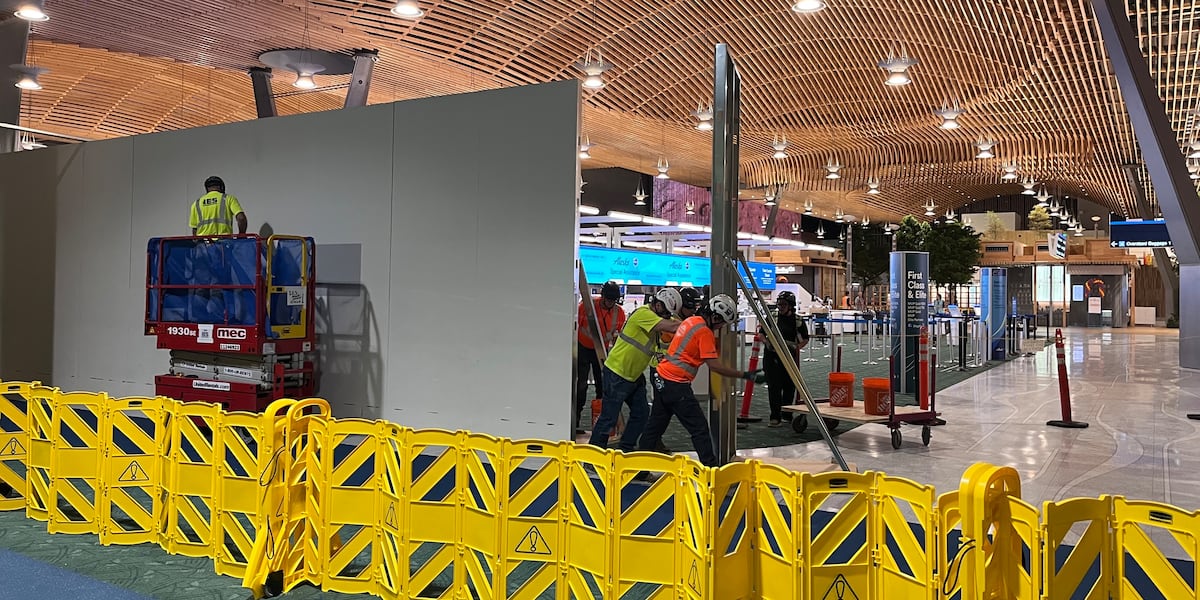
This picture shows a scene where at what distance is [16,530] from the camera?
5340mm

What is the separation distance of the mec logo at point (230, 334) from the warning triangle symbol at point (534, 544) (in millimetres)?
4975

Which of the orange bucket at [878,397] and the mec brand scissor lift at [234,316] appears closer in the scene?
the mec brand scissor lift at [234,316]

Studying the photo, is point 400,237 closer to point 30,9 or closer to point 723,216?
point 723,216

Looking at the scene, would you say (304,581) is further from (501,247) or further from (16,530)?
(501,247)

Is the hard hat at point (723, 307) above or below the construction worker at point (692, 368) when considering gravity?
above

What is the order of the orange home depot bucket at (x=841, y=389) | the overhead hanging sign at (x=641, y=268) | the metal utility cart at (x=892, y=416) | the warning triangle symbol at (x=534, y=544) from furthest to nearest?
the overhead hanging sign at (x=641, y=268), the orange home depot bucket at (x=841, y=389), the metal utility cart at (x=892, y=416), the warning triangle symbol at (x=534, y=544)

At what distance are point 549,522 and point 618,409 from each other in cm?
288

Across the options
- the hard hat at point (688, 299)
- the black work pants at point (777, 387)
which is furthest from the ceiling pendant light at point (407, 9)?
the black work pants at point (777, 387)

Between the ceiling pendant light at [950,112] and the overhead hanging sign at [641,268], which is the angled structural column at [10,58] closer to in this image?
the overhead hanging sign at [641,268]

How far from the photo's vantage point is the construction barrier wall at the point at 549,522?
2926mm

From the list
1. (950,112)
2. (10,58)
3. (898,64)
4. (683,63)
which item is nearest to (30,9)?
(10,58)

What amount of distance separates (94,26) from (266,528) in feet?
32.0

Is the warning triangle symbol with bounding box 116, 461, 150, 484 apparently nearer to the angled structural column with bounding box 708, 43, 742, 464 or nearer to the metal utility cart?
the angled structural column with bounding box 708, 43, 742, 464

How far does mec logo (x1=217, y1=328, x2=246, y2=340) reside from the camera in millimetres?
7998
